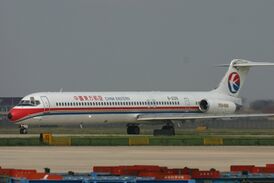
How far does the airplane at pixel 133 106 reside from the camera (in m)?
79.6

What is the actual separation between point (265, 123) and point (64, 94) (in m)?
35.9

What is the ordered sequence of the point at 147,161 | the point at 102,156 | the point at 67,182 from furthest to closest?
the point at 102,156 < the point at 147,161 < the point at 67,182

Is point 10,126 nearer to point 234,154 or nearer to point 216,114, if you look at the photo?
point 216,114

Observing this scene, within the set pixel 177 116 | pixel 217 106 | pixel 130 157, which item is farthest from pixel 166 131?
pixel 130 157

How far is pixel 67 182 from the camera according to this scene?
2292 cm

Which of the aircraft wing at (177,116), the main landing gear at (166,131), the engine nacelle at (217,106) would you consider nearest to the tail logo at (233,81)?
the engine nacelle at (217,106)

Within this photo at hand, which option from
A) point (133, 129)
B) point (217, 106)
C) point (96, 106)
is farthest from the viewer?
point (217, 106)

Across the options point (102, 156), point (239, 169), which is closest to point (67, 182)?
point (239, 169)

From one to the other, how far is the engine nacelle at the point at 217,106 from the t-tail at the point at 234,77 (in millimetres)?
2348

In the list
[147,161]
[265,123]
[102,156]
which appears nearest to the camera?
[147,161]

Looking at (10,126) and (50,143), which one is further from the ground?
(10,126)

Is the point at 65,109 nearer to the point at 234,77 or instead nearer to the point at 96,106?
the point at 96,106

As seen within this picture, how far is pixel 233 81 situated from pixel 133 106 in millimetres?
11737

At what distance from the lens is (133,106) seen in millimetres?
82875
